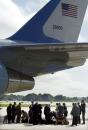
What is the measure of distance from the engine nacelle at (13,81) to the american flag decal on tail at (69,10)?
383 centimetres

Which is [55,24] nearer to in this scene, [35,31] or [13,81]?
[35,31]

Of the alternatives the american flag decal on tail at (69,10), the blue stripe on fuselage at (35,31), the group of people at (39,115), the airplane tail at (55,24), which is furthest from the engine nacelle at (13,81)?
the group of people at (39,115)

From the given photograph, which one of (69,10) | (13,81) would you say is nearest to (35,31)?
(69,10)

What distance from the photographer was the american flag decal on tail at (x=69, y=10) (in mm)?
18734

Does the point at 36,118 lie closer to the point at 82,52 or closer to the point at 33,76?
the point at 33,76

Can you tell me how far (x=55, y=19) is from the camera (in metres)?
18.5

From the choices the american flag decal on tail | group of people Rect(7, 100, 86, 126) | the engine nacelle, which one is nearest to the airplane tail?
the american flag decal on tail

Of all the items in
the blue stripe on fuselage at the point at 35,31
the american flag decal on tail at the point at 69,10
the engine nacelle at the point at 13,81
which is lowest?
the engine nacelle at the point at 13,81

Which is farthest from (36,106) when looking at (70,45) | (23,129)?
(70,45)

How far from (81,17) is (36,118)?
24.8ft

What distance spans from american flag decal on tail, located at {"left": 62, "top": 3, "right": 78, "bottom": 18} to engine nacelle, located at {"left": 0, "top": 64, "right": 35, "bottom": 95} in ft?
12.6

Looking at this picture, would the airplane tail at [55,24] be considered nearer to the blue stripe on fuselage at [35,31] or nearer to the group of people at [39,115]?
the blue stripe on fuselage at [35,31]

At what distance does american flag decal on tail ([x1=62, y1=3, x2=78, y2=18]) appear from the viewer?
61.5ft

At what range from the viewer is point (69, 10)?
1898cm
